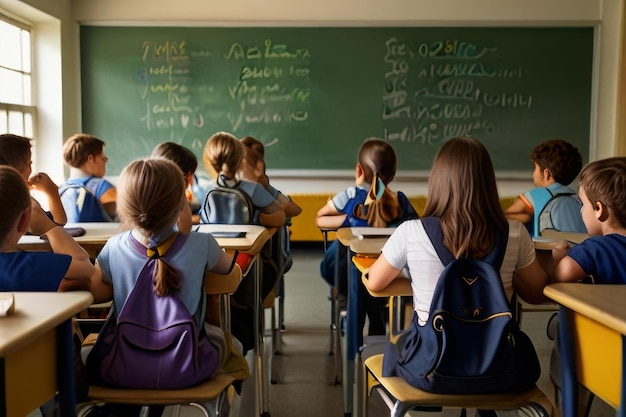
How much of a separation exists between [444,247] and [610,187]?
1.68 ft

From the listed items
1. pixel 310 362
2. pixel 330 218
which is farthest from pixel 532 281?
pixel 310 362

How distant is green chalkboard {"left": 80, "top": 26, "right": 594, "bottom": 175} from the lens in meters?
6.42

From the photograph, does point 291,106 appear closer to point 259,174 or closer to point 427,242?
point 259,174

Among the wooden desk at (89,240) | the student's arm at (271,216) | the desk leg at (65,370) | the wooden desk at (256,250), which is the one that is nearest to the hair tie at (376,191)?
the student's arm at (271,216)

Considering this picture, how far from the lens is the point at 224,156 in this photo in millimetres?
3213

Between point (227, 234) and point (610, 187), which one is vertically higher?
point (610, 187)

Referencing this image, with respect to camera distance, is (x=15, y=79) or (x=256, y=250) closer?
(x=256, y=250)

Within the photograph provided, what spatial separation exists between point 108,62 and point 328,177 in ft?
7.58

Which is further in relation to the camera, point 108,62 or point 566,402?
point 108,62

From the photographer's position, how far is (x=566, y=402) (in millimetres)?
1623

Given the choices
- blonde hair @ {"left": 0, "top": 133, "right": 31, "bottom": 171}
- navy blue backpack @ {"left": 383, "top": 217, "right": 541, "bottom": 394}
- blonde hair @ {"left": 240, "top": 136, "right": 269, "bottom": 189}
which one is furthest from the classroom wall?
navy blue backpack @ {"left": 383, "top": 217, "right": 541, "bottom": 394}

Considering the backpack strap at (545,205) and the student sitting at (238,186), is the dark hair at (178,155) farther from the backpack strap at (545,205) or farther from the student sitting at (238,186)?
the backpack strap at (545,205)

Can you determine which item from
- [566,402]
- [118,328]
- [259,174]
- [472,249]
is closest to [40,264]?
[118,328]

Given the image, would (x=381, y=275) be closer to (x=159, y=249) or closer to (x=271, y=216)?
(x=159, y=249)
